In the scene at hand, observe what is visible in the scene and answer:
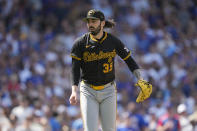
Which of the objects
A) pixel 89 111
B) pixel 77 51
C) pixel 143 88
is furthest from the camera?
pixel 143 88

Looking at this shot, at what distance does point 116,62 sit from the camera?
22.0 ft

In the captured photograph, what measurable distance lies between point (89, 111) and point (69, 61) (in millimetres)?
6435

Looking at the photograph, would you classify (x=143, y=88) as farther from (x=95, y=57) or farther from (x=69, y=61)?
(x=69, y=61)

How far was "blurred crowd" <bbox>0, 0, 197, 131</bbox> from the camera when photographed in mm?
10062

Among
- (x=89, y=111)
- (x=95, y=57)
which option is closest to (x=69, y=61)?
(x=95, y=57)

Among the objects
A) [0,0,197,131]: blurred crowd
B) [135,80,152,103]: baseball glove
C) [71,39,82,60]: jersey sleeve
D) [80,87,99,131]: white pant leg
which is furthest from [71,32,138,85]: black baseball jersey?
[0,0,197,131]: blurred crowd

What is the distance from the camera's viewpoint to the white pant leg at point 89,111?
576 centimetres

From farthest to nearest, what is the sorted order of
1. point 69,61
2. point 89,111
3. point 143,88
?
point 69,61 → point 143,88 → point 89,111

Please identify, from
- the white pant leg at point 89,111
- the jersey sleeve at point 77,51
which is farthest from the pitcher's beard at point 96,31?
the white pant leg at point 89,111

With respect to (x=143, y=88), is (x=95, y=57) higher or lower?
higher

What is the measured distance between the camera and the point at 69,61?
12.1 m

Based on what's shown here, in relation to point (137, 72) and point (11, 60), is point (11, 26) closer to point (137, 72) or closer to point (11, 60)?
point (11, 60)

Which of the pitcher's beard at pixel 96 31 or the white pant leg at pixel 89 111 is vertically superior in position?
the pitcher's beard at pixel 96 31

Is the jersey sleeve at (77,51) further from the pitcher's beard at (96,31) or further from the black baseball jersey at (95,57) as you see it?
the pitcher's beard at (96,31)
